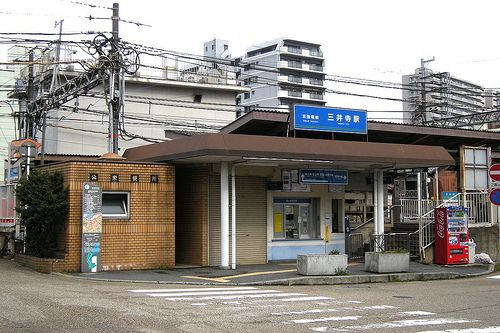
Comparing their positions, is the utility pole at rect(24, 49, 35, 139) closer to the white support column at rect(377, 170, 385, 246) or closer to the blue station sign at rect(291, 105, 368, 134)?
the blue station sign at rect(291, 105, 368, 134)

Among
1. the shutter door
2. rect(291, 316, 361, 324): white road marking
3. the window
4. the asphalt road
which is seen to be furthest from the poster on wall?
rect(291, 316, 361, 324): white road marking

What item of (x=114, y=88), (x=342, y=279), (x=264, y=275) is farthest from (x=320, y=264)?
(x=114, y=88)

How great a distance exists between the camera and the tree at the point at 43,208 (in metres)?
18.5

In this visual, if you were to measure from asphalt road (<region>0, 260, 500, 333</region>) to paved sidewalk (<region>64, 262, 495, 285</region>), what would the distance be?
0.65 meters

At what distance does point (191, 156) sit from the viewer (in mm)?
18312

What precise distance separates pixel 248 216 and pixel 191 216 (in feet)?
7.00

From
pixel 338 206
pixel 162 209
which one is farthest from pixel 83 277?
pixel 338 206

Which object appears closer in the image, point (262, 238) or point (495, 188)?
point (495, 188)

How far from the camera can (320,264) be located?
17.7m

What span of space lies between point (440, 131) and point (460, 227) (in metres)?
5.57

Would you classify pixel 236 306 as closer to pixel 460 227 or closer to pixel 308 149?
pixel 308 149

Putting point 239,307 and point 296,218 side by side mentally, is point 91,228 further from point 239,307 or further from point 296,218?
point 296,218

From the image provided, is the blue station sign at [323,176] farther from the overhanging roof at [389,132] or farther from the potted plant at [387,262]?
the potted plant at [387,262]

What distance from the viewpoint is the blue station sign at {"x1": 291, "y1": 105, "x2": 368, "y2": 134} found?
829 inches
